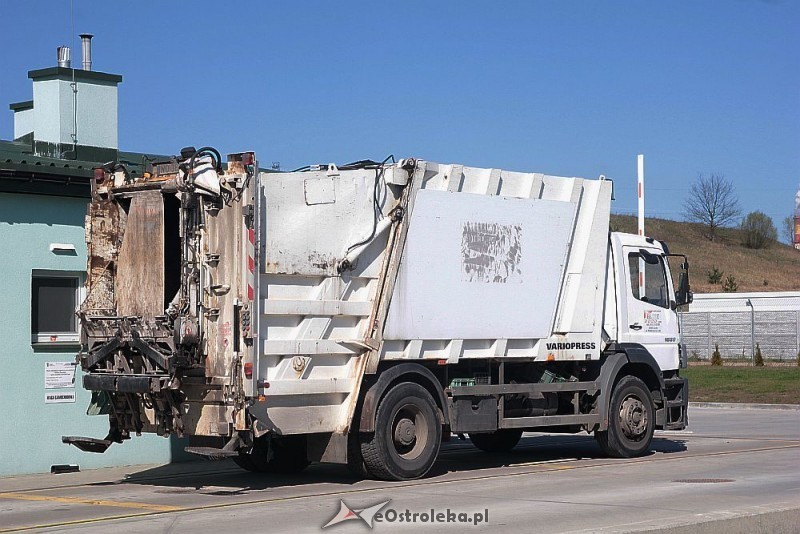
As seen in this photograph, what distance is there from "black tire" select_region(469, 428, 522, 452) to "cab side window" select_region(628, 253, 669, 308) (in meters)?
2.84

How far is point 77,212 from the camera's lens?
1627 cm

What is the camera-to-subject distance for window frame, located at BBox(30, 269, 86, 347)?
15922mm

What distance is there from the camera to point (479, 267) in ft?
48.6

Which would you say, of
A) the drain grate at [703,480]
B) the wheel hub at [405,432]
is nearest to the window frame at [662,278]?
the drain grate at [703,480]

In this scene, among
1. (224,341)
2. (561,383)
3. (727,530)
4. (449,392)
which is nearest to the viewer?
(727,530)

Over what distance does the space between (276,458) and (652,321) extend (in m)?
6.08

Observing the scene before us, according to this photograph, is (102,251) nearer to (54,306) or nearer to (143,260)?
(143,260)

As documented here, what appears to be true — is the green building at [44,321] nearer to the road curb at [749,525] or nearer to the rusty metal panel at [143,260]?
the rusty metal panel at [143,260]

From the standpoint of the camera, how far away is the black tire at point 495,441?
18031mm

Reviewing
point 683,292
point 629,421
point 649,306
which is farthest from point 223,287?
point 683,292

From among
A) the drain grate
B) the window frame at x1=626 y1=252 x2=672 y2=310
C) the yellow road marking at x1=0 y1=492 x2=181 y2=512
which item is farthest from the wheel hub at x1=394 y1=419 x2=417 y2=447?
the window frame at x1=626 y1=252 x2=672 y2=310

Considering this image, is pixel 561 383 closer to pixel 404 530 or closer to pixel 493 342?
pixel 493 342

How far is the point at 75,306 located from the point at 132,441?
6.78 ft

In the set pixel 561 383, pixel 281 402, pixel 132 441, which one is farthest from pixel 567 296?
pixel 132 441
